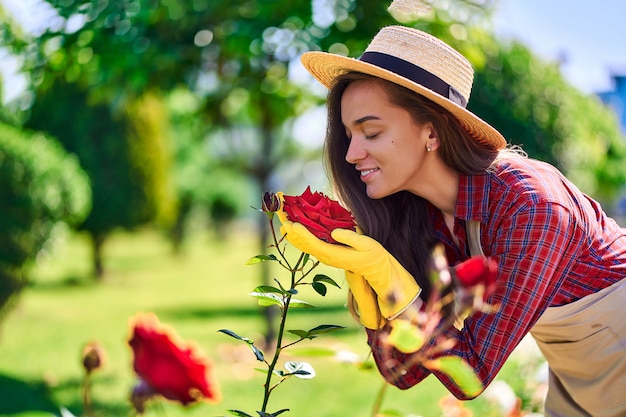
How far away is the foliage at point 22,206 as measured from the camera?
609 cm

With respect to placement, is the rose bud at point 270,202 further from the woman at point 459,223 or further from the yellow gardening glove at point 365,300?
the yellow gardening glove at point 365,300

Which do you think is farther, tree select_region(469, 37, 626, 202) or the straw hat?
tree select_region(469, 37, 626, 202)

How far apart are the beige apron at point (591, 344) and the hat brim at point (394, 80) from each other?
19cm

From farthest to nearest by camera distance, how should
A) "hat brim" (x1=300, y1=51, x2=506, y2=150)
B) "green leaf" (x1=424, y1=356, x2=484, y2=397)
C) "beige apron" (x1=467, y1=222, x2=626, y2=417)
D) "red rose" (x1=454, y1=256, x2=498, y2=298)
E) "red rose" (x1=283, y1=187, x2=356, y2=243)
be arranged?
"beige apron" (x1=467, y1=222, x2=626, y2=417)
"hat brim" (x1=300, y1=51, x2=506, y2=150)
"red rose" (x1=283, y1=187, x2=356, y2=243)
"green leaf" (x1=424, y1=356, x2=484, y2=397)
"red rose" (x1=454, y1=256, x2=498, y2=298)

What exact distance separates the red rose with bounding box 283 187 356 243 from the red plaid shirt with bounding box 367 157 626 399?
0.24 meters

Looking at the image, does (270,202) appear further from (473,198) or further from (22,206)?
(22,206)

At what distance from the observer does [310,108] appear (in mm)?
6539

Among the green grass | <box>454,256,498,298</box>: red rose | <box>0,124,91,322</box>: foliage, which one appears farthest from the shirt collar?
<box>0,124,91,322</box>: foliage

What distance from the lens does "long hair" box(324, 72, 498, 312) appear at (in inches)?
61.0

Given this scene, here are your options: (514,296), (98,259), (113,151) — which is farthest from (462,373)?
(98,259)

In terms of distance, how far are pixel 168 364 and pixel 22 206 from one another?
5.59m

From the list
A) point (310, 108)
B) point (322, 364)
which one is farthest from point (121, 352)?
point (310, 108)

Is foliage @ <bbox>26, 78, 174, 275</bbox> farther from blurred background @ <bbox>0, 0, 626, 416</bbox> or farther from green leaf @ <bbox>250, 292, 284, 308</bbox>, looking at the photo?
green leaf @ <bbox>250, 292, 284, 308</bbox>

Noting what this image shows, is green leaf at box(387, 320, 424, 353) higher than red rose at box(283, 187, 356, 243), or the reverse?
green leaf at box(387, 320, 424, 353)
